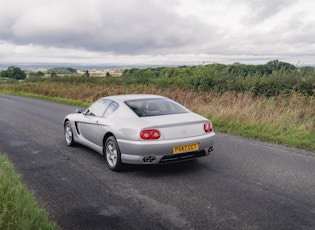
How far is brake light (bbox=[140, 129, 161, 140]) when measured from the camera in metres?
5.48

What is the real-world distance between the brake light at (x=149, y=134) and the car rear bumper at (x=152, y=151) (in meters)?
0.07

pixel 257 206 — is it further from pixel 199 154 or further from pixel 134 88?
pixel 134 88

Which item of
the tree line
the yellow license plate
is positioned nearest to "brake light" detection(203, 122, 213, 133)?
the yellow license plate

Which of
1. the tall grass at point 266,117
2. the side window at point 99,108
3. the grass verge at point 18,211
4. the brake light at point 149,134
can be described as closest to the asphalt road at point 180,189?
the grass verge at point 18,211

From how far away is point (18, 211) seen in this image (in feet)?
12.1

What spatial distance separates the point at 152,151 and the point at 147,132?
33 centimetres

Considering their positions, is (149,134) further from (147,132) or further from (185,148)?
(185,148)

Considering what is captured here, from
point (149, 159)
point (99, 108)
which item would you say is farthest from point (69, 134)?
point (149, 159)

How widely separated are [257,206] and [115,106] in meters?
3.36

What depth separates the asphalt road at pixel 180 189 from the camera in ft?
13.0

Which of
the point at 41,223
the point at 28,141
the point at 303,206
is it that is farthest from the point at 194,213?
the point at 28,141

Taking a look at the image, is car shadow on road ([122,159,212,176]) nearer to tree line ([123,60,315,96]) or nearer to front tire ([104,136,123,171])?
front tire ([104,136,123,171])

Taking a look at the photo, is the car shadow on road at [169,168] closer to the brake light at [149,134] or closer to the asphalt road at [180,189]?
the asphalt road at [180,189]

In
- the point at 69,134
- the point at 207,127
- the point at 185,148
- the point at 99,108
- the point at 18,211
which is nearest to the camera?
the point at 18,211
